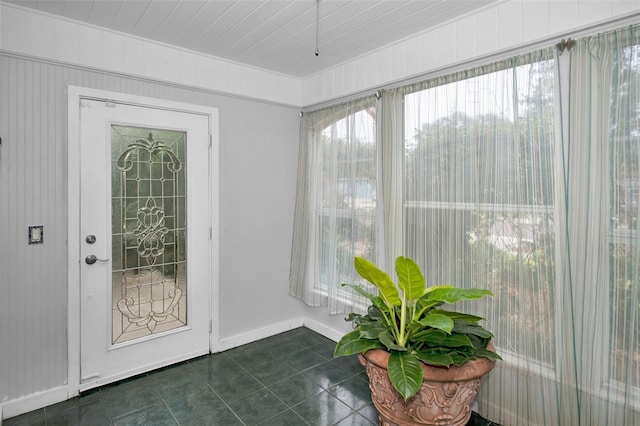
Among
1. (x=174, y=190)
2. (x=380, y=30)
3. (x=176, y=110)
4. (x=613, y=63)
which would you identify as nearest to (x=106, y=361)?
(x=174, y=190)

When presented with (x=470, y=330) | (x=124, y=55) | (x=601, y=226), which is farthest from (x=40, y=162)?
(x=601, y=226)

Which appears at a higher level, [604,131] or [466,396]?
[604,131]

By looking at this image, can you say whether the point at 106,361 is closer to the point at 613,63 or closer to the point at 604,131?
the point at 604,131

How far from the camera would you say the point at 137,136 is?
2.73m

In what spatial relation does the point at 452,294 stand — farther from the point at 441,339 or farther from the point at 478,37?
the point at 478,37

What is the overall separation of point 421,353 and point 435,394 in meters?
0.20

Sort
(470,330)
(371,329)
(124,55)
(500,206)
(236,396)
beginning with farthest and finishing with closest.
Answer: (124,55) < (236,396) < (500,206) < (371,329) < (470,330)

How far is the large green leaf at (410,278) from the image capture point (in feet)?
6.02

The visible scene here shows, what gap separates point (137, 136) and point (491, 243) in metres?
2.67

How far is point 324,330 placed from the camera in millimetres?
3531

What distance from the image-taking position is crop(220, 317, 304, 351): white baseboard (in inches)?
127

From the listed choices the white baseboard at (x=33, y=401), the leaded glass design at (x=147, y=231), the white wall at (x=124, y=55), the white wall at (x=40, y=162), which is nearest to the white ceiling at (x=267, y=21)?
the white wall at (x=124, y=55)

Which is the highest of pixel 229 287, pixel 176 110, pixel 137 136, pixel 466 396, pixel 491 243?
pixel 176 110

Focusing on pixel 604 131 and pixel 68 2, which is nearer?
pixel 604 131
